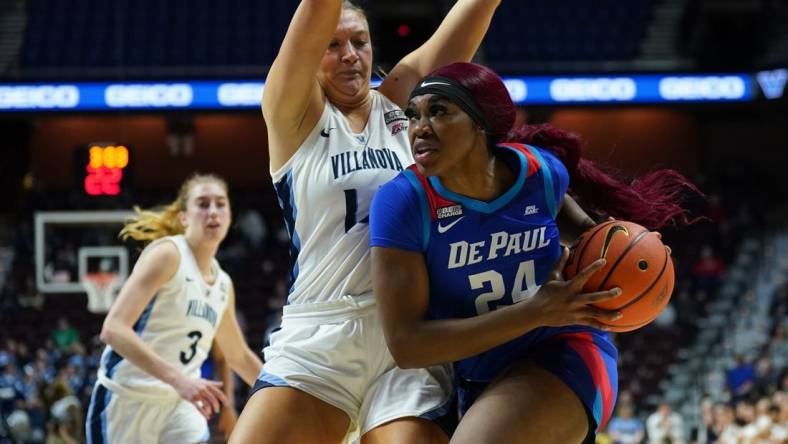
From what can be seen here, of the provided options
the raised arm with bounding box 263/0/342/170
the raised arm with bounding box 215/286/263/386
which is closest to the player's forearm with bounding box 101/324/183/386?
the raised arm with bounding box 215/286/263/386

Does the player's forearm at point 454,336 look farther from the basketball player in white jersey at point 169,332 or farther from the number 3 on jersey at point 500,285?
the basketball player in white jersey at point 169,332

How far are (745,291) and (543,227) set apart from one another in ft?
48.3

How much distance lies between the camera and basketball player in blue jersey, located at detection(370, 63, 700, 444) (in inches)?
124

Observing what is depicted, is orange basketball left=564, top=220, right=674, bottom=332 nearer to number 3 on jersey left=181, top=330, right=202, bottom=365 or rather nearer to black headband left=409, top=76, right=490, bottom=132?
black headband left=409, top=76, right=490, bottom=132

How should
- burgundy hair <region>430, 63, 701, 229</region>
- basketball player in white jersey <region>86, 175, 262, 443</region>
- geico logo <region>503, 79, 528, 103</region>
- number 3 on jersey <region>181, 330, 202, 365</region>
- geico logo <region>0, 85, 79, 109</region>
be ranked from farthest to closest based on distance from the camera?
geico logo <region>503, 79, 528, 103</region>
geico logo <region>0, 85, 79, 109</region>
number 3 on jersey <region>181, 330, 202, 365</region>
basketball player in white jersey <region>86, 175, 262, 443</region>
burgundy hair <region>430, 63, 701, 229</region>

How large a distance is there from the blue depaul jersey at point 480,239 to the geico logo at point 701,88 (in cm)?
1432

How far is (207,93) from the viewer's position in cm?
1656

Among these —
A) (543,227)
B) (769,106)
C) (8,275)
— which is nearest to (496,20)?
(769,106)

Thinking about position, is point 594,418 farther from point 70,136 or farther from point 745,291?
point 70,136

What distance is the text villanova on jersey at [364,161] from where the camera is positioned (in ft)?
11.7

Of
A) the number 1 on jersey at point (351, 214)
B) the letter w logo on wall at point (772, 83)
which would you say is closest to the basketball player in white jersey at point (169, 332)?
the number 1 on jersey at point (351, 214)

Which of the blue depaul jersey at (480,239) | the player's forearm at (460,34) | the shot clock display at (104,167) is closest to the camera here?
the blue depaul jersey at (480,239)

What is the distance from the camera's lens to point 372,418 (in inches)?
137

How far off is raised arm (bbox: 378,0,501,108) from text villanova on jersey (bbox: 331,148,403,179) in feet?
1.04
